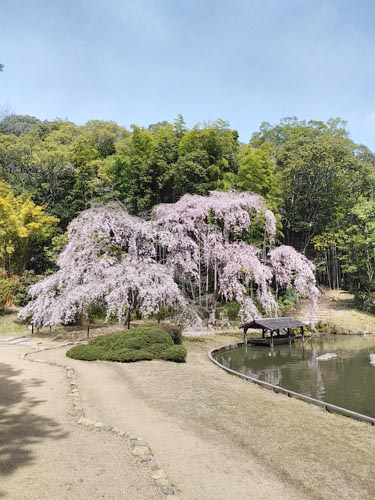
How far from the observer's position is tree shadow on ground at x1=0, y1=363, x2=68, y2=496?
440cm

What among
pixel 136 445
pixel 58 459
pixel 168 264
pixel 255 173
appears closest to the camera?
pixel 58 459

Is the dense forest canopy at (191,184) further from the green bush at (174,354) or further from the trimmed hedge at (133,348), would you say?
the green bush at (174,354)

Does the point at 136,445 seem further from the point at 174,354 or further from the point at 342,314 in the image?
the point at 342,314

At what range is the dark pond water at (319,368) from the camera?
919cm

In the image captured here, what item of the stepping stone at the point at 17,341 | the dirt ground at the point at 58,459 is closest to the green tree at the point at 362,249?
the stepping stone at the point at 17,341

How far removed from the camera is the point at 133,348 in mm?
11344

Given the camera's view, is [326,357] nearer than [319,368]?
No

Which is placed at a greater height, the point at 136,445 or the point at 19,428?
the point at 19,428

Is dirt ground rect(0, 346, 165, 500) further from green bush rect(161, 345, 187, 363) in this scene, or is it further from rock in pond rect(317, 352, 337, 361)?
rock in pond rect(317, 352, 337, 361)

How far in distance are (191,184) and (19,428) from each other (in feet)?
58.6

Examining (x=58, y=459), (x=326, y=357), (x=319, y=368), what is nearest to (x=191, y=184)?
(x=326, y=357)

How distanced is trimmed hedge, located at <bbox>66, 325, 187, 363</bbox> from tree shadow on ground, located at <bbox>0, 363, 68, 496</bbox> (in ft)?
10.5

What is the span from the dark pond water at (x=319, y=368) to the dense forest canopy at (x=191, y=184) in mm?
8594

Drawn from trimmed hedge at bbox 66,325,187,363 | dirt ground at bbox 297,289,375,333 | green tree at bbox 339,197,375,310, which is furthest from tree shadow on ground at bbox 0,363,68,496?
green tree at bbox 339,197,375,310
